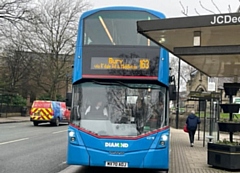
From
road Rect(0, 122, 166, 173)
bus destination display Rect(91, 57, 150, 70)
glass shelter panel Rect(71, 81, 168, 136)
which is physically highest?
bus destination display Rect(91, 57, 150, 70)

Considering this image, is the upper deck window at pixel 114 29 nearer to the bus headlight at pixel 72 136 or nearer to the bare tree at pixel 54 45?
the bus headlight at pixel 72 136

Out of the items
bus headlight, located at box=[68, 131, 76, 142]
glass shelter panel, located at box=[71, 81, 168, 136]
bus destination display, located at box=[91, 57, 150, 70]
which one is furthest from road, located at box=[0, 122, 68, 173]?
bus destination display, located at box=[91, 57, 150, 70]

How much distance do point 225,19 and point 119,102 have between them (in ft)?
11.4

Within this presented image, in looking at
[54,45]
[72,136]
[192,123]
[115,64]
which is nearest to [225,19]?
[115,64]

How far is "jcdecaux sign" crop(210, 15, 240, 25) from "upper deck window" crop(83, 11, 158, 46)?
2765 millimetres

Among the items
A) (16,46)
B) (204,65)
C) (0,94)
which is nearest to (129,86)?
(204,65)

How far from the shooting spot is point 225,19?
7.26 metres

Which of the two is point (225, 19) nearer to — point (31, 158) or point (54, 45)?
point (31, 158)

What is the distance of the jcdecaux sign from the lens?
282 inches

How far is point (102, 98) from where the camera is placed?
9641 millimetres

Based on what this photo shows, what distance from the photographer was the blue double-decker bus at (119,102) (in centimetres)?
925

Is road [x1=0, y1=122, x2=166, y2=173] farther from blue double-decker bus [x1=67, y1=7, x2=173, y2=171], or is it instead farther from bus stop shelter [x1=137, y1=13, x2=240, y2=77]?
bus stop shelter [x1=137, y1=13, x2=240, y2=77]

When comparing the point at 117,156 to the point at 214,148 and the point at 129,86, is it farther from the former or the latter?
the point at 214,148

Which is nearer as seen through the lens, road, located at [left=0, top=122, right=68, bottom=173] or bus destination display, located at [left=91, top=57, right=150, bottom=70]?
bus destination display, located at [left=91, top=57, right=150, bottom=70]
